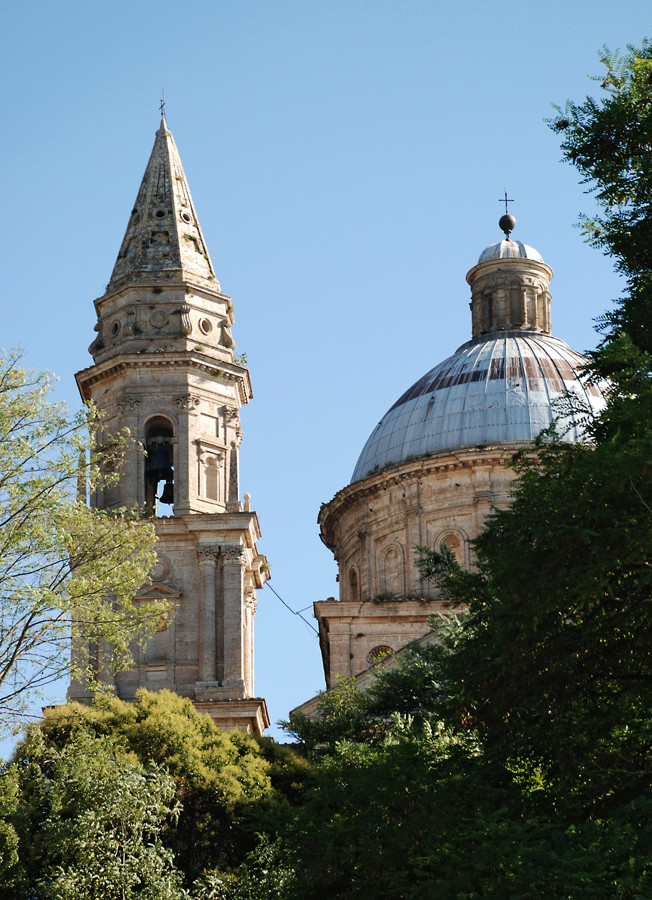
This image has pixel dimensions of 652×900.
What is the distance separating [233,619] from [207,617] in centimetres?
60

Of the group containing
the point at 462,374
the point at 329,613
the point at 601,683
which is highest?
the point at 462,374

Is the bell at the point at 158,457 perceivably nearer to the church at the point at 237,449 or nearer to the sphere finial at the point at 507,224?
the church at the point at 237,449

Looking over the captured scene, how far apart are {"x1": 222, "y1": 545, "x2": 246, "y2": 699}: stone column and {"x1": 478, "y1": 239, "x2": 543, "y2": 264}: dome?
18351 mm

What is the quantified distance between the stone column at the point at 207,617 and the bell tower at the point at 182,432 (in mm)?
23

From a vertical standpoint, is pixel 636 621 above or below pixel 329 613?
below

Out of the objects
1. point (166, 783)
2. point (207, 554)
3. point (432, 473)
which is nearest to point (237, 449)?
point (207, 554)

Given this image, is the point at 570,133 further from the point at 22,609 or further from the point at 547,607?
the point at 22,609

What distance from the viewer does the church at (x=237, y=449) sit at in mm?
43375

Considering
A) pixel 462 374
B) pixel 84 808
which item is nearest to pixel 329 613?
pixel 462 374

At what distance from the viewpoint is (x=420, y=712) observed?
3672cm

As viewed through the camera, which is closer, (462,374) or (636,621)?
(636,621)

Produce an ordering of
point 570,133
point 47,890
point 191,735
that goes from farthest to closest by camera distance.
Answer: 1. point 191,735
2. point 47,890
3. point 570,133

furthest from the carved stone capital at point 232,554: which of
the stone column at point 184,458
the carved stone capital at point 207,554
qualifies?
the stone column at point 184,458

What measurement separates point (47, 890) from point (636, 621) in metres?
11.6
